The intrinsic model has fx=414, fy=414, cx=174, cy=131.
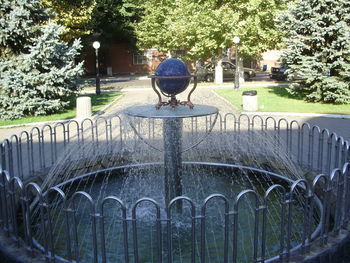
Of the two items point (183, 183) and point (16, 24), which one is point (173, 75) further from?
point (16, 24)

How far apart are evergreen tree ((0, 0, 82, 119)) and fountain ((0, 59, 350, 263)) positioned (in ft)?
15.3

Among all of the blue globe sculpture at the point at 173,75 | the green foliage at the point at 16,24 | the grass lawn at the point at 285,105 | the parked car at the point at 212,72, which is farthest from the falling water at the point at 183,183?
the parked car at the point at 212,72

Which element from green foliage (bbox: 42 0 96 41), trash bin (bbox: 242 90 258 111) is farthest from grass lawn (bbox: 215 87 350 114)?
green foliage (bbox: 42 0 96 41)

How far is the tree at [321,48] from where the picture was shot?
17031 mm

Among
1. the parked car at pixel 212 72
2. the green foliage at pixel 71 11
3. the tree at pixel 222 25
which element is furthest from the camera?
the parked car at pixel 212 72

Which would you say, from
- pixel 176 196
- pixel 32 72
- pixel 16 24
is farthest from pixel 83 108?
pixel 176 196

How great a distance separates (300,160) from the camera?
8391 millimetres

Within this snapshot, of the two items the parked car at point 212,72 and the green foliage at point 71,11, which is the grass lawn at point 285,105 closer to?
the parked car at point 212,72

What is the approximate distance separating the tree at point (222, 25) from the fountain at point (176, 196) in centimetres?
1559

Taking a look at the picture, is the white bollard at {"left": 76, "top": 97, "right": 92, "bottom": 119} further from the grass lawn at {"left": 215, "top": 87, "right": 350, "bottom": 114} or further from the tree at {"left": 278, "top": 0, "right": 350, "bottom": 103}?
the tree at {"left": 278, "top": 0, "right": 350, "bottom": 103}

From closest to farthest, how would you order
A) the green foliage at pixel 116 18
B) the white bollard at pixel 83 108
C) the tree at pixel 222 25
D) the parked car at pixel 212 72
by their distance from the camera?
the white bollard at pixel 83 108 → the tree at pixel 222 25 → the parked car at pixel 212 72 → the green foliage at pixel 116 18

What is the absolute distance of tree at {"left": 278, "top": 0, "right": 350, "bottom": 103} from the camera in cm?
1703

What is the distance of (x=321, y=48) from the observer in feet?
58.7

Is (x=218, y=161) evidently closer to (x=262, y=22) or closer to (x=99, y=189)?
(x=99, y=189)
